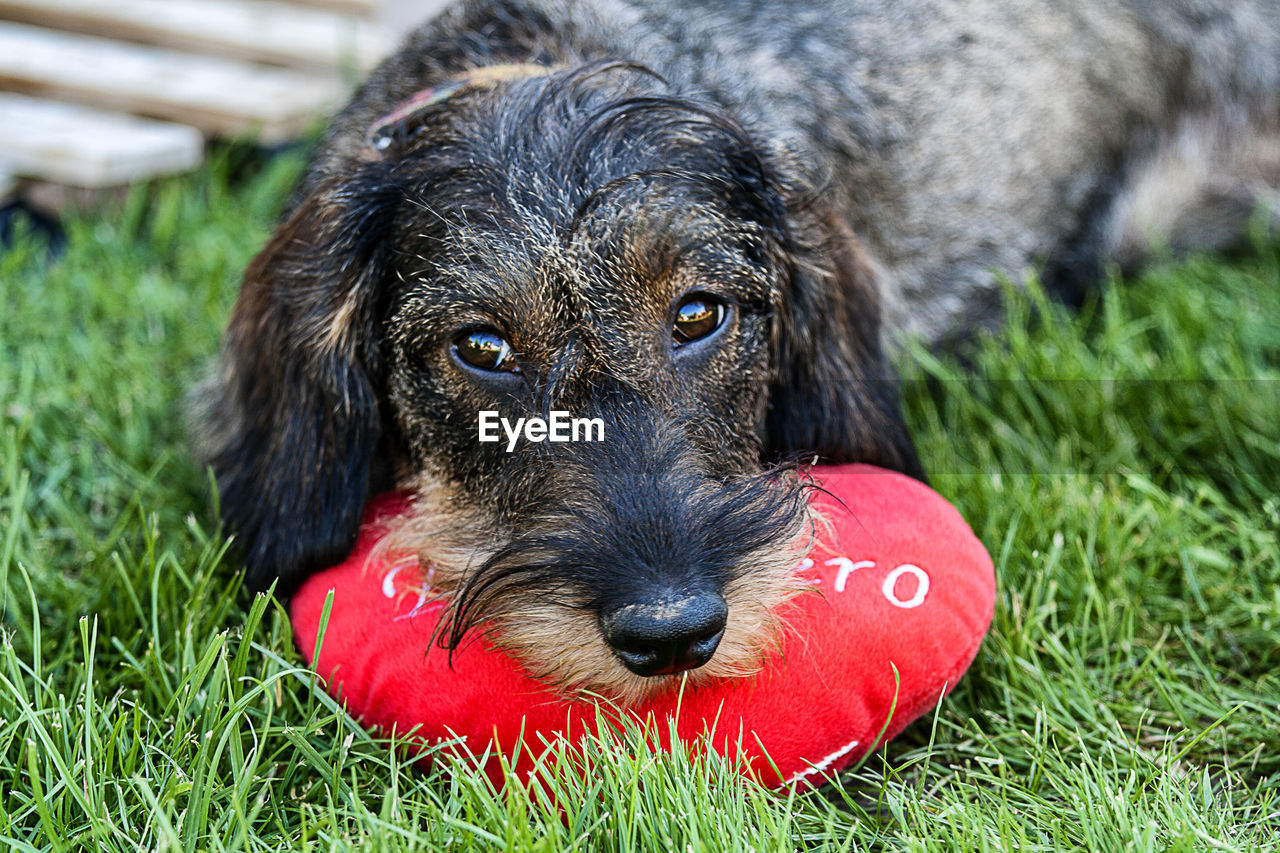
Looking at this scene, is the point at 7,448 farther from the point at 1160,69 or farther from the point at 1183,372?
the point at 1160,69

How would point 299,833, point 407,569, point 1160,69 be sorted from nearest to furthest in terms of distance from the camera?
point 299,833 → point 407,569 → point 1160,69

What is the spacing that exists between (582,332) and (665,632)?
0.63 m

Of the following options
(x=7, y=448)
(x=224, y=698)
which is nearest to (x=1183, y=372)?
(x=224, y=698)

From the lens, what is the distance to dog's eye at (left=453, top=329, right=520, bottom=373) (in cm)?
241

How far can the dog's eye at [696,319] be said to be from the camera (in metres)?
2.46

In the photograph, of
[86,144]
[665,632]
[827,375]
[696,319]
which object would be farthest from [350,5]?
[665,632]

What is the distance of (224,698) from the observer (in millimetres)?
2363

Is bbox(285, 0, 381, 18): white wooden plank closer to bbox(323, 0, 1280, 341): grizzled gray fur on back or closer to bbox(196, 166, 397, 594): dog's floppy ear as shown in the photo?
bbox(323, 0, 1280, 341): grizzled gray fur on back

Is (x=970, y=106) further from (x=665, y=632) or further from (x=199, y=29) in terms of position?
(x=199, y=29)

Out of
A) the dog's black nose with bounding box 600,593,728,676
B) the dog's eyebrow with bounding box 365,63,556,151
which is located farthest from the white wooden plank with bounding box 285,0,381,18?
the dog's black nose with bounding box 600,593,728,676

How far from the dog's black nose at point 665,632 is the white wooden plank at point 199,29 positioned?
Result: 4059 millimetres

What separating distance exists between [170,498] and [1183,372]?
2.74 m

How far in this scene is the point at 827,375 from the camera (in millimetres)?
2844

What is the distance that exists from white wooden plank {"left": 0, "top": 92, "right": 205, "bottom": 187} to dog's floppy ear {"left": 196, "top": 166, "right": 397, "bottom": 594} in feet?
7.13
